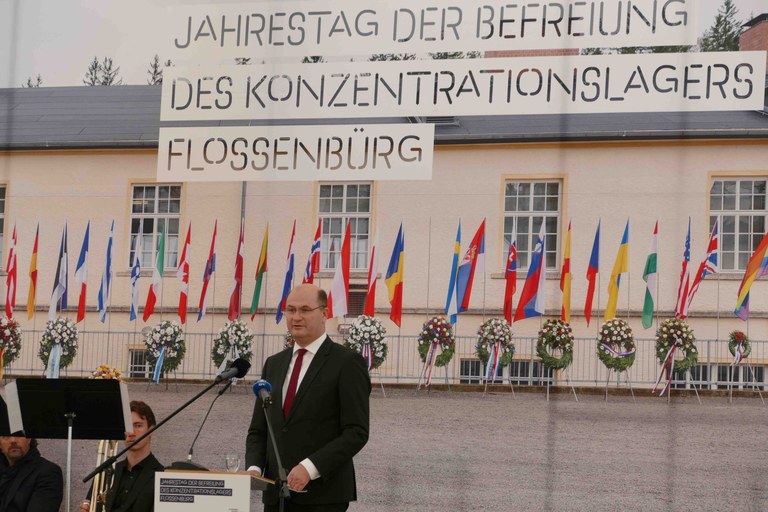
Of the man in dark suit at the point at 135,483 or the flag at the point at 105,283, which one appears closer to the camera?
the man in dark suit at the point at 135,483

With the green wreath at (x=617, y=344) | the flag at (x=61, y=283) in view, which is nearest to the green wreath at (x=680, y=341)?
the green wreath at (x=617, y=344)

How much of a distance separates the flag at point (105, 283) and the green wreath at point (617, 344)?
2855 millimetres

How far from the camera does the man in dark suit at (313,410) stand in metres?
3.28

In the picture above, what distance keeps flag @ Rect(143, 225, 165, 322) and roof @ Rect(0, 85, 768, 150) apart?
0.61m

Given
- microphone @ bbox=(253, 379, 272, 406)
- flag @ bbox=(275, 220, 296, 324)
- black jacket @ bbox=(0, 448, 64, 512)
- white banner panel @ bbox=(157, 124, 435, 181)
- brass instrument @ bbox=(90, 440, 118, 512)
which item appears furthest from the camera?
flag @ bbox=(275, 220, 296, 324)

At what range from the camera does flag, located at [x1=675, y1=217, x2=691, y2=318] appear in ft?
18.1

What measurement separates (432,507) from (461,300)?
1.13 metres

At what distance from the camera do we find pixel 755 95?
5465 mm

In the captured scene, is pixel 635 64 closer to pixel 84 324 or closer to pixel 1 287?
pixel 84 324

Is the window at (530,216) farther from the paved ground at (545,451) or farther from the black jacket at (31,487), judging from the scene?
the black jacket at (31,487)

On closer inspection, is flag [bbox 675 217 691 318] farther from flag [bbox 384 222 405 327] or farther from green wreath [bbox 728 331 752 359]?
flag [bbox 384 222 405 327]

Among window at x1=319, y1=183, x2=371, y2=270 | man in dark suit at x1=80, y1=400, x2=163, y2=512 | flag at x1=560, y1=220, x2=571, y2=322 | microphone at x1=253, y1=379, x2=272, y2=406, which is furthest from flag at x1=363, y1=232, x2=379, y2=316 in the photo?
microphone at x1=253, y1=379, x2=272, y2=406

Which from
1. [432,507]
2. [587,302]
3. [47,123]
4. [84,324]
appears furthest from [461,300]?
[47,123]

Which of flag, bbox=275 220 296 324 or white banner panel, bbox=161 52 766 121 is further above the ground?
white banner panel, bbox=161 52 766 121
